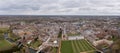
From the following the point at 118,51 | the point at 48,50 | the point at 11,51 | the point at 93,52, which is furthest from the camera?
the point at 48,50

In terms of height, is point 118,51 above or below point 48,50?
above

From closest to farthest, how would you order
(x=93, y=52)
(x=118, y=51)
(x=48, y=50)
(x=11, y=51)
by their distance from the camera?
(x=118, y=51) < (x=11, y=51) < (x=93, y=52) < (x=48, y=50)

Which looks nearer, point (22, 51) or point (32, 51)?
point (22, 51)

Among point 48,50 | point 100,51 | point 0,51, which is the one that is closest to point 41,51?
point 48,50

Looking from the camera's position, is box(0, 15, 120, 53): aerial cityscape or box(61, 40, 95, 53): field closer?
box(0, 15, 120, 53): aerial cityscape

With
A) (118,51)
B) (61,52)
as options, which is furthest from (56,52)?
(118,51)

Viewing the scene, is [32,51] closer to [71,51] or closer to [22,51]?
[22,51]

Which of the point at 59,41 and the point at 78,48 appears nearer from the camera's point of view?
the point at 78,48

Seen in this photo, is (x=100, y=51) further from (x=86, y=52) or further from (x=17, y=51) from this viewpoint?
(x=17, y=51)

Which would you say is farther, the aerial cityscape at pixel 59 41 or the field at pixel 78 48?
the field at pixel 78 48

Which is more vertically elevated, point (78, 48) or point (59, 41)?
point (78, 48)
